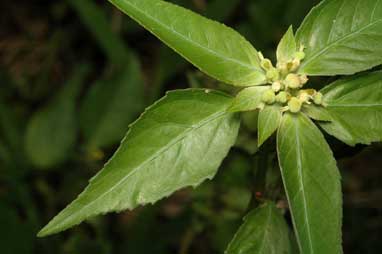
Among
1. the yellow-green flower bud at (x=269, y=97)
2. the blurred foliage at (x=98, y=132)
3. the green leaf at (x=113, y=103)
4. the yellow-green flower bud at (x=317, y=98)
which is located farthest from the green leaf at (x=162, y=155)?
the green leaf at (x=113, y=103)

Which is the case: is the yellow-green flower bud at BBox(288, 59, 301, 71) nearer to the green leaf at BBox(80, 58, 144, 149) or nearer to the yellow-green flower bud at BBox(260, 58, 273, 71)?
the yellow-green flower bud at BBox(260, 58, 273, 71)

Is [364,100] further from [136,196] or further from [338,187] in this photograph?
[136,196]

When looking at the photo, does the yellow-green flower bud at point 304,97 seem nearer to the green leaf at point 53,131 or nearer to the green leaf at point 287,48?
the green leaf at point 287,48

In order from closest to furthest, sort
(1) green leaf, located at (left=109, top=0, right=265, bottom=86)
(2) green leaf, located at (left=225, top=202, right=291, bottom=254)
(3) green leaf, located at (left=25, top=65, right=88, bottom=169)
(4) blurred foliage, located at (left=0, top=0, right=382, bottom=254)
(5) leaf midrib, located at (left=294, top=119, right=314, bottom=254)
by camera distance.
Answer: (5) leaf midrib, located at (left=294, top=119, right=314, bottom=254) → (1) green leaf, located at (left=109, top=0, right=265, bottom=86) → (2) green leaf, located at (left=225, top=202, right=291, bottom=254) → (4) blurred foliage, located at (left=0, top=0, right=382, bottom=254) → (3) green leaf, located at (left=25, top=65, right=88, bottom=169)

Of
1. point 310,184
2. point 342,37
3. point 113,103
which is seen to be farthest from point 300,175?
point 113,103

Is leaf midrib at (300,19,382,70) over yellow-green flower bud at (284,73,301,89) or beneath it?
over

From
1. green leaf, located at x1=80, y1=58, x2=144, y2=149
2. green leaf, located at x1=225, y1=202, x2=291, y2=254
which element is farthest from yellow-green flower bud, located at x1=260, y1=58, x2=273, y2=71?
green leaf, located at x1=80, y1=58, x2=144, y2=149

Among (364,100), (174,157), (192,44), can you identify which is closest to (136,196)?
(174,157)
